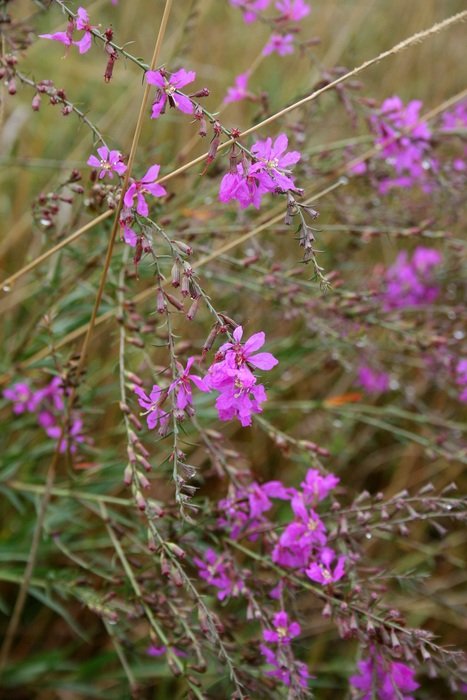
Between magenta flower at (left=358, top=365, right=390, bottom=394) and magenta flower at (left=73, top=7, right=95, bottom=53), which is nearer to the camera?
magenta flower at (left=73, top=7, right=95, bottom=53)

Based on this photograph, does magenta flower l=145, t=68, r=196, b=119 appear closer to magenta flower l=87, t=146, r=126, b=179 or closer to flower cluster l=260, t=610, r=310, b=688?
magenta flower l=87, t=146, r=126, b=179

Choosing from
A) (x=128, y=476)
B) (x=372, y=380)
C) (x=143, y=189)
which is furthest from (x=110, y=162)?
(x=372, y=380)

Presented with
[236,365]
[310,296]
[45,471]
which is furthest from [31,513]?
Answer: [236,365]

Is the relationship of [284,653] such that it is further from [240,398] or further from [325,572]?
[240,398]

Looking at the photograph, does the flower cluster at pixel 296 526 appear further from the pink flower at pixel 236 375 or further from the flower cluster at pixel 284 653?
the pink flower at pixel 236 375

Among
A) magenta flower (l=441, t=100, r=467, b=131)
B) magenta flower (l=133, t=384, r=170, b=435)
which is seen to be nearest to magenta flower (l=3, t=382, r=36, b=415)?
magenta flower (l=133, t=384, r=170, b=435)
